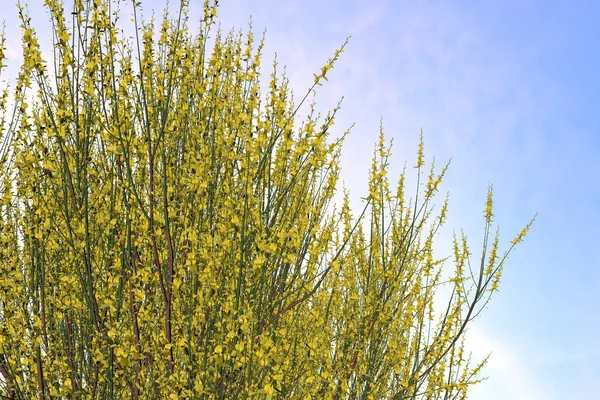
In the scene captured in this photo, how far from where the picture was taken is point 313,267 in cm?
425

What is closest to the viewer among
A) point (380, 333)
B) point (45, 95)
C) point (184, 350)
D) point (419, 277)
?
point (184, 350)

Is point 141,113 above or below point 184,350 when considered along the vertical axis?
above

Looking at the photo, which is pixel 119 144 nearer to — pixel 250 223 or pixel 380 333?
pixel 250 223

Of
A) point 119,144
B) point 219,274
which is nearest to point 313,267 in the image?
point 219,274

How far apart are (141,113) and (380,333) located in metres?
2.70

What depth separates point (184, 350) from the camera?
3.43 metres

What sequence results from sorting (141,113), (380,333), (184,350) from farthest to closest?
(380,333) → (141,113) → (184,350)

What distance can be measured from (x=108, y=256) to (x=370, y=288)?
2.60 meters

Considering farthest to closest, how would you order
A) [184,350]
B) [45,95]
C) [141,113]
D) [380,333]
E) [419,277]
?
[419,277]
[380,333]
[141,113]
[45,95]
[184,350]

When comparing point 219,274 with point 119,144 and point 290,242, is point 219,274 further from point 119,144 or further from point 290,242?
point 119,144

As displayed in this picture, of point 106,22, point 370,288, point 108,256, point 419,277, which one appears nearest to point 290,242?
point 108,256

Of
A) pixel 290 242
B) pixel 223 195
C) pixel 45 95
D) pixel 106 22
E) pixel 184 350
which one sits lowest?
pixel 184 350

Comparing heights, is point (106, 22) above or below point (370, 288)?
above

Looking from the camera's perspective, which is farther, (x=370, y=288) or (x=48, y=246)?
(x=370, y=288)
